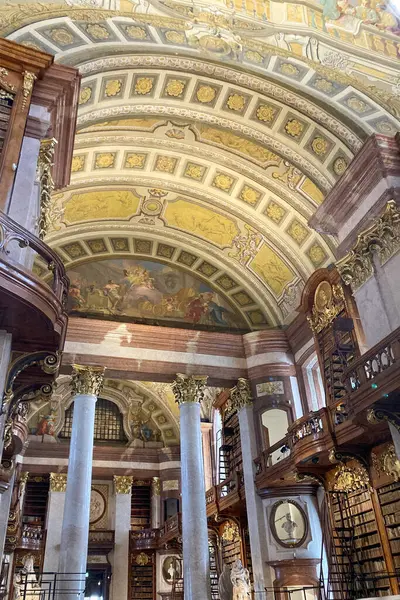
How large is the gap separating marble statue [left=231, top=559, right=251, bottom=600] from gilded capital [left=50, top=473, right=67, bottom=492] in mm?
9098

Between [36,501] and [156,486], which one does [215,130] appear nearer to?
[156,486]

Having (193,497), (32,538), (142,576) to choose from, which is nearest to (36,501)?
(32,538)

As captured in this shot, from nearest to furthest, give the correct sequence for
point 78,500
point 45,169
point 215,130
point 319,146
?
point 45,169 → point 78,500 → point 319,146 → point 215,130

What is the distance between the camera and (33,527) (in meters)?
18.1

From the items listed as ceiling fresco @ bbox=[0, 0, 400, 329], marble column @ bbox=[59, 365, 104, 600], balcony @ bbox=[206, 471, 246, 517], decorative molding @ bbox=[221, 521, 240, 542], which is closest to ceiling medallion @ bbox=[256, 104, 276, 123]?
ceiling fresco @ bbox=[0, 0, 400, 329]

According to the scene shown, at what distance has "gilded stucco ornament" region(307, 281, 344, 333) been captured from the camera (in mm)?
11935

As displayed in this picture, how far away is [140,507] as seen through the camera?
20.3 meters

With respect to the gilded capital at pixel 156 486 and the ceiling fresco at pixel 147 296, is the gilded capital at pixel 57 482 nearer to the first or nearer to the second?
the gilded capital at pixel 156 486

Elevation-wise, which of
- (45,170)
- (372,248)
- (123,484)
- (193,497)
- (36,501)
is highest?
(45,170)

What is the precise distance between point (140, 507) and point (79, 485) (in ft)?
32.8

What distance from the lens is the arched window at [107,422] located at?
20703 mm

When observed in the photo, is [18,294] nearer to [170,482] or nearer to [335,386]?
[335,386]

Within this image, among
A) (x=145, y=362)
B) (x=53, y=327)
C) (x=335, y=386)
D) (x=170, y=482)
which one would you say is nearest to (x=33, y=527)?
(x=170, y=482)

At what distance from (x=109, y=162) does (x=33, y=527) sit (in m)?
13.0
